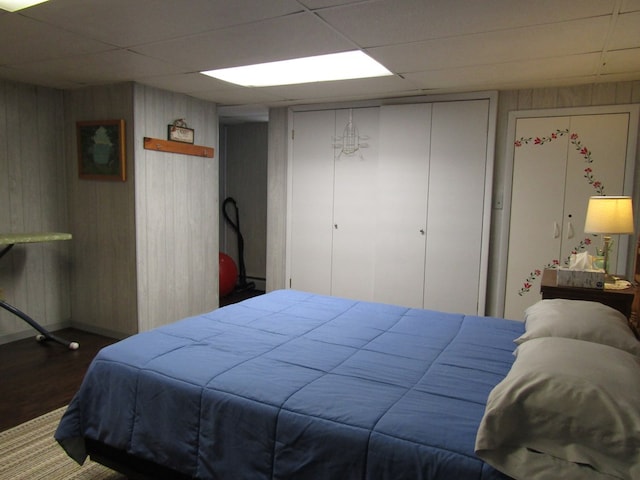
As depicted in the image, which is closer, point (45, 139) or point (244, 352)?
point (244, 352)

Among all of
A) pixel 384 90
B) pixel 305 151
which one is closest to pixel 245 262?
pixel 305 151

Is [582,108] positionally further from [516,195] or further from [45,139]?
[45,139]

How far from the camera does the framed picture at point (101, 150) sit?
13.3 feet

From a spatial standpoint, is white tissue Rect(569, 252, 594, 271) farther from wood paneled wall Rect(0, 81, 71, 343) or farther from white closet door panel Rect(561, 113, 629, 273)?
wood paneled wall Rect(0, 81, 71, 343)

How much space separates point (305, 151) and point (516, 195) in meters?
2.19

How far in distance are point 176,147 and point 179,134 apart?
141mm

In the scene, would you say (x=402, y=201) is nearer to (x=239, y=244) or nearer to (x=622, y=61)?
(x=622, y=61)

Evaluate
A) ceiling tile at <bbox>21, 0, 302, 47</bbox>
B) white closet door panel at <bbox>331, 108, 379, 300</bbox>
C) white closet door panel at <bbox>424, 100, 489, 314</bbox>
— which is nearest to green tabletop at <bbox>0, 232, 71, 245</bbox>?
ceiling tile at <bbox>21, 0, 302, 47</bbox>

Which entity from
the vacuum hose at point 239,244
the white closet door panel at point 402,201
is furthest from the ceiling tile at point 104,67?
the vacuum hose at point 239,244

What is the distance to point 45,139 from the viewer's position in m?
4.32

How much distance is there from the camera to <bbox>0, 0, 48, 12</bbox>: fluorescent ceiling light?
2300 millimetres

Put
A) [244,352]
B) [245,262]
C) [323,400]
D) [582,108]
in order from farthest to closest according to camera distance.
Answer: [245,262] < [582,108] < [244,352] < [323,400]

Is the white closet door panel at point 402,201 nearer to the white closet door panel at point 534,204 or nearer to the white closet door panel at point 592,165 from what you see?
the white closet door panel at point 534,204

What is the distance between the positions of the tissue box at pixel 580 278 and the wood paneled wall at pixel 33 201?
4.39m
